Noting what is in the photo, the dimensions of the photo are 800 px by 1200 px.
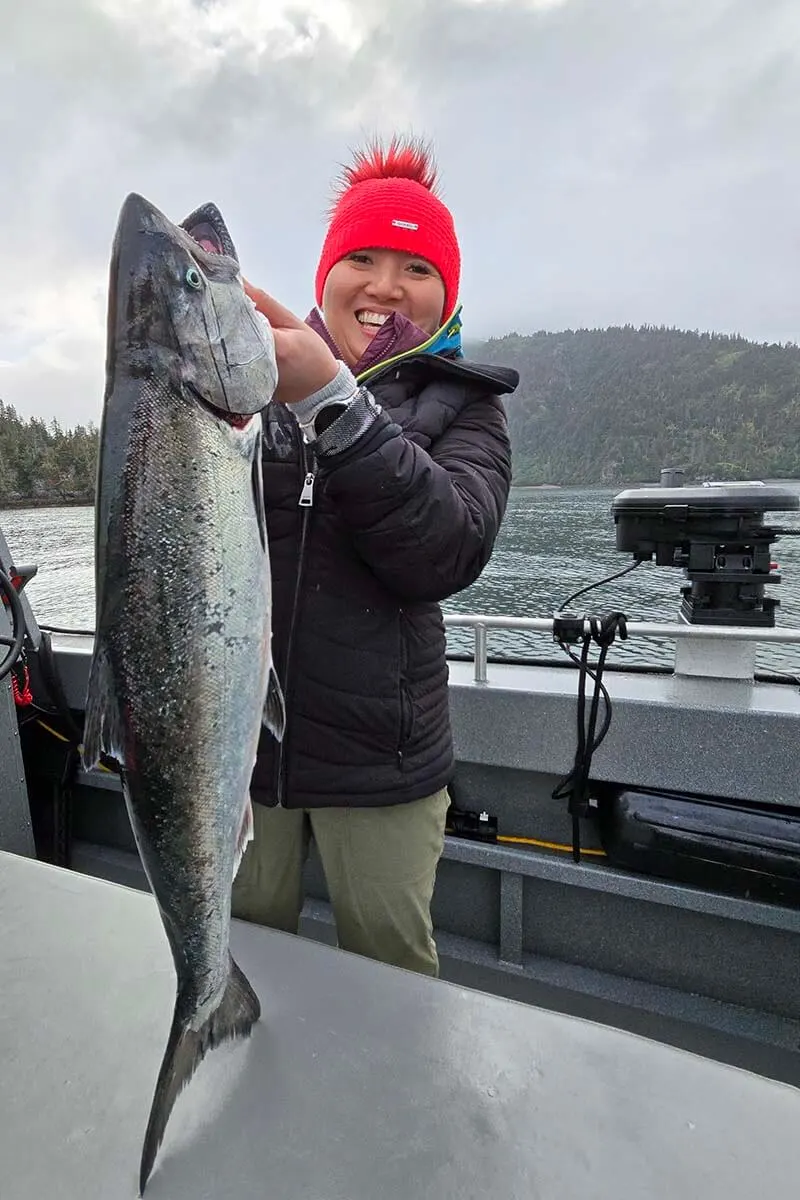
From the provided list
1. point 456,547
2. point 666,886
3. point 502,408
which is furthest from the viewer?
point 666,886

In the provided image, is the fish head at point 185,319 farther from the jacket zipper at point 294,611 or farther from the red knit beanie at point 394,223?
the red knit beanie at point 394,223

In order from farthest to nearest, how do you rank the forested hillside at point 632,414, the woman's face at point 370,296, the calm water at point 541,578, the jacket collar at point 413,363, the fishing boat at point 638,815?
the forested hillside at point 632,414, the calm water at point 541,578, the fishing boat at point 638,815, the woman's face at point 370,296, the jacket collar at point 413,363

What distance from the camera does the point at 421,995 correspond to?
4.59 ft

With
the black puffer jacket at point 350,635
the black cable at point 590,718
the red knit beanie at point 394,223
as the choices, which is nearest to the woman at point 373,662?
the black puffer jacket at point 350,635

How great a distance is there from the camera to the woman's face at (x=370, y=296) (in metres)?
2.11

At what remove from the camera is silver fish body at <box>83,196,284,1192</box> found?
122 centimetres

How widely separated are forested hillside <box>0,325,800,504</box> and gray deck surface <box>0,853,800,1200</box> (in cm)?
409

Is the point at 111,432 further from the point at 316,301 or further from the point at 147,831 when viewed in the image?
the point at 316,301

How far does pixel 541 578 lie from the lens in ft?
21.1

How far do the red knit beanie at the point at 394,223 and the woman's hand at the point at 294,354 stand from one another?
0.95 m

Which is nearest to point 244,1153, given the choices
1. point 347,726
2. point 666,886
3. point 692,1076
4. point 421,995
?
point 421,995

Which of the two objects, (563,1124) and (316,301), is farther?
(316,301)

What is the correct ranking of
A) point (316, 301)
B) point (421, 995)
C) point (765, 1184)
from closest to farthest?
point (765, 1184) → point (421, 995) → point (316, 301)

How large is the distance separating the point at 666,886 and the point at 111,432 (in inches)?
107
